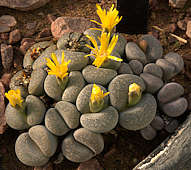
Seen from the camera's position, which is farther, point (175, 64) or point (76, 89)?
point (175, 64)

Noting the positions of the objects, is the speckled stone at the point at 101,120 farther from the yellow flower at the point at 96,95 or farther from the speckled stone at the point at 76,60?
the speckled stone at the point at 76,60

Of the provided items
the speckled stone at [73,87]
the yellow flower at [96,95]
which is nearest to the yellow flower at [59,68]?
the speckled stone at [73,87]

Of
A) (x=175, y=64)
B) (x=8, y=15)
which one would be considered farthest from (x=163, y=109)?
(x=8, y=15)

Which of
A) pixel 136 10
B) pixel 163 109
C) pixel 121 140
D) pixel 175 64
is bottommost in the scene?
pixel 121 140

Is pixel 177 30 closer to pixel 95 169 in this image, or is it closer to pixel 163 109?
pixel 163 109

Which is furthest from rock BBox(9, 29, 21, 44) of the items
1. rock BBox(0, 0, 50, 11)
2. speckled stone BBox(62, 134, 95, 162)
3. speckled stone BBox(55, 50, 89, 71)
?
speckled stone BBox(62, 134, 95, 162)

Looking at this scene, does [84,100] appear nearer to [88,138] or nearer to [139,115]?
[88,138]
